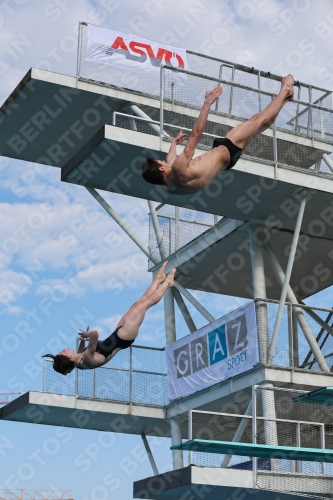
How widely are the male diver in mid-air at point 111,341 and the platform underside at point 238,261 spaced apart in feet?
30.2

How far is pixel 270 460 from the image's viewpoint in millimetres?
20484

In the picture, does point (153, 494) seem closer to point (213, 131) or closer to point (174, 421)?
point (174, 421)

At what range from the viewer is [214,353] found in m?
23.3

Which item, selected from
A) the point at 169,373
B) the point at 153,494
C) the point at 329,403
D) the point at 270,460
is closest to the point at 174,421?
the point at 169,373

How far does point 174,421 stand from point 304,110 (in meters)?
8.91

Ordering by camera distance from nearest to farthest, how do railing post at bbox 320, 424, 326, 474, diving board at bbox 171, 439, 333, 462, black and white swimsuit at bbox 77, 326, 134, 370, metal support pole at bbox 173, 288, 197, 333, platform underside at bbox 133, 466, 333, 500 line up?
black and white swimsuit at bbox 77, 326, 134, 370 → diving board at bbox 171, 439, 333, 462 → railing post at bbox 320, 424, 326, 474 → platform underside at bbox 133, 466, 333, 500 → metal support pole at bbox 173, 288, 197, 333

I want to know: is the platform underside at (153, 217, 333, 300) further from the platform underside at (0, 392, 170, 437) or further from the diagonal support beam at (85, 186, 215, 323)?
the platform underside at (0, 392, 170, 437)

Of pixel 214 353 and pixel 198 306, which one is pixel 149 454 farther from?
pixel 214 353

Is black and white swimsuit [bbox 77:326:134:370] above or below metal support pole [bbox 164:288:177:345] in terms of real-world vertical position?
below

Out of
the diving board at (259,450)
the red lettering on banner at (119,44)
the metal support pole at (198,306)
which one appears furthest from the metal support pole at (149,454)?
the red lettering on banner at (119,44)

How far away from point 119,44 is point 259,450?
1180 centimetres

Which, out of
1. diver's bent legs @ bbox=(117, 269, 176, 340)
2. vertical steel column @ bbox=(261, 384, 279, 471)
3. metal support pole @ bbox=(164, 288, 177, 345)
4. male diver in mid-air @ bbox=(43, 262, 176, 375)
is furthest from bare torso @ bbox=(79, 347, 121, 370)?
metal support pole @ bbox=(164, 288, 177, 345)

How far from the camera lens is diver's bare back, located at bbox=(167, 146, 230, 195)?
Answer: 12.5 m

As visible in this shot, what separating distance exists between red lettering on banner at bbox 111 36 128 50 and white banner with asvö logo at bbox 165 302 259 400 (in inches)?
301
